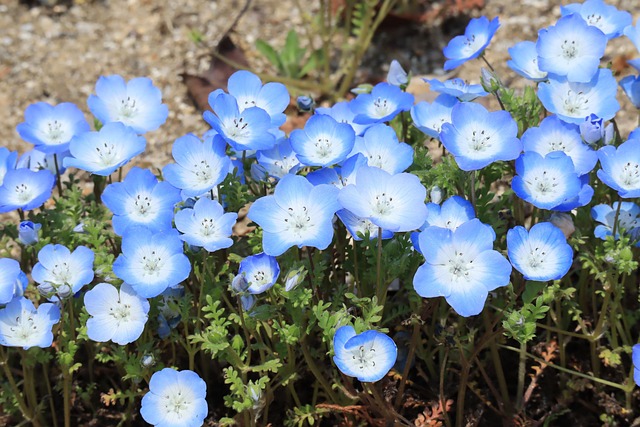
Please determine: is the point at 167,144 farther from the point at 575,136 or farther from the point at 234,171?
the point at 575,136

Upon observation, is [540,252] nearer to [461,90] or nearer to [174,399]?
[461,90]

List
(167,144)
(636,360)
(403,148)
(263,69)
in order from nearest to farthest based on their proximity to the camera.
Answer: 1. (636,360)
2. (403,148)
3. (167,144)
4. (263,69)

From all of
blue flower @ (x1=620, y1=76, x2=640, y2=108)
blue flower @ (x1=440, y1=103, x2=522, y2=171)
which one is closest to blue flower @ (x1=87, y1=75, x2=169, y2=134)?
blue flower @ (x1=440, y1=103, x2=522, y2=171)

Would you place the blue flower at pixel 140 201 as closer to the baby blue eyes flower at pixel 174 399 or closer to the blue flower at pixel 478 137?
the baby blue eyes flower at pixel 174 399

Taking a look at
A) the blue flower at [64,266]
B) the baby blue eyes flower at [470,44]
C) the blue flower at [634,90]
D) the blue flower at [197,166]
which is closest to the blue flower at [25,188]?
the blue flower at [64,266]

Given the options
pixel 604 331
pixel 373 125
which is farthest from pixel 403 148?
pixel 604 331

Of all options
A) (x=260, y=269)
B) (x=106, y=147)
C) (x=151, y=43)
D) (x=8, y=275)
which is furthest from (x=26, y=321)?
(x=151, y=43)
